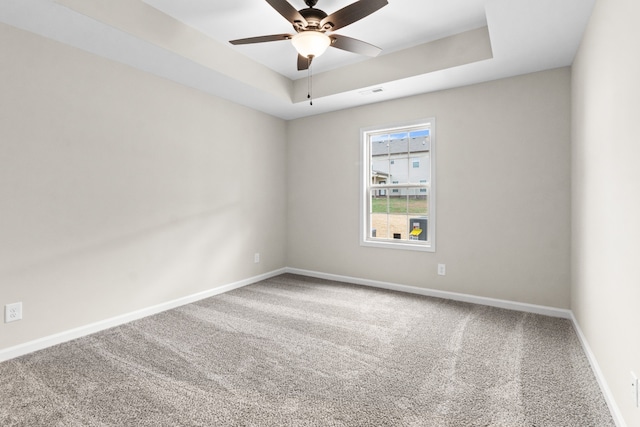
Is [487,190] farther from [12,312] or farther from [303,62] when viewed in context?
[12,312]

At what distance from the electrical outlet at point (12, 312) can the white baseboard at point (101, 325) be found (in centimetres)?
21

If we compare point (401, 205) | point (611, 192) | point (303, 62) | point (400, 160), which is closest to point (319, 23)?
point (303, 62)

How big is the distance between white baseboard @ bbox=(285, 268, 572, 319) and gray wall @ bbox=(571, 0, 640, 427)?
0.50 metres

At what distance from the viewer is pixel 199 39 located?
2.93 m

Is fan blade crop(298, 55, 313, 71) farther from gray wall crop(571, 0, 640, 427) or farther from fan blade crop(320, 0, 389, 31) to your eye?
gray wall crop(571, 0, 640, 427)

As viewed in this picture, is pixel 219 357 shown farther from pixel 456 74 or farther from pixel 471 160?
pixel 456 74

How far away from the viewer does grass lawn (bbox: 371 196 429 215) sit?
12.8 ft

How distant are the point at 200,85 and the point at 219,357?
281 centimetres

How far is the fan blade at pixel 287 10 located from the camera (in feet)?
6.46

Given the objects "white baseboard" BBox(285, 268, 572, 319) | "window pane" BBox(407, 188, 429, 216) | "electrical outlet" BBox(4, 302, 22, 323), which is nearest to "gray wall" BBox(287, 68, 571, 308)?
"white baseboard" BBox(285, 268, 572, 319)

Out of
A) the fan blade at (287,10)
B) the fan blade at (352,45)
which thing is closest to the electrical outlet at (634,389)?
the fan blade at (352,45)

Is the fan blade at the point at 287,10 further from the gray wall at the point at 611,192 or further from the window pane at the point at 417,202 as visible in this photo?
the window pane at the point at 417,202

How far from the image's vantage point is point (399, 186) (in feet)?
13.4

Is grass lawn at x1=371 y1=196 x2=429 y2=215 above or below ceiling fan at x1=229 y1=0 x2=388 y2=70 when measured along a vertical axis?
below
